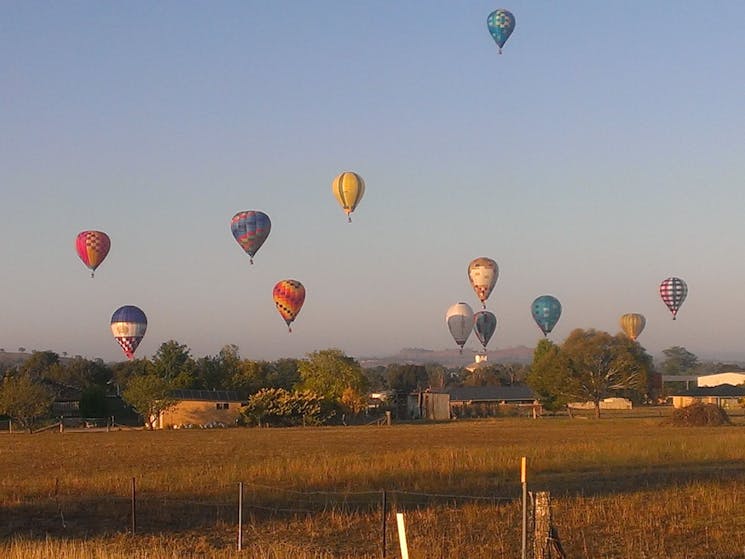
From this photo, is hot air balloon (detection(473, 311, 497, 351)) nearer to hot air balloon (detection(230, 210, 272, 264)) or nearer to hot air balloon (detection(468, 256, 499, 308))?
hot air balloon (detection(468, 256, 499, 308))

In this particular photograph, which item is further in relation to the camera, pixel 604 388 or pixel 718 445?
pixel 604 388

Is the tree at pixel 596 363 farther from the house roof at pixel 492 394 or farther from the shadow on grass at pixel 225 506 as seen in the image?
the shadow on grass at pixel 225 506

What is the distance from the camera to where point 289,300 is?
79.1m

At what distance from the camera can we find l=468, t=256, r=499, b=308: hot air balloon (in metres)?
87.2

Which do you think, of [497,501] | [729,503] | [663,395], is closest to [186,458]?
[497,501]

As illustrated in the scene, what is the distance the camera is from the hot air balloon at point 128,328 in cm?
8094

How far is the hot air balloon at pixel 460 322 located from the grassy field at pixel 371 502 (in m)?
61.0

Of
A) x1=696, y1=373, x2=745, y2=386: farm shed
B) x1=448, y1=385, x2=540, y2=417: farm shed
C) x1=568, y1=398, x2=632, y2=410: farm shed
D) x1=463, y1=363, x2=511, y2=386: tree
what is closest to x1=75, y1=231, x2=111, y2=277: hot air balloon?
x1=448, y1=385, x2=540, y2=417: farm shed

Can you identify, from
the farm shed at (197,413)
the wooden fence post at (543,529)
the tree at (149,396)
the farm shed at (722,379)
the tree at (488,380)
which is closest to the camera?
the wooden fence post at (543,529)

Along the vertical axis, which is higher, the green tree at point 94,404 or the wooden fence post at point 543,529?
the green tree at point 94,404

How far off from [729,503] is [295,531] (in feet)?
33.8

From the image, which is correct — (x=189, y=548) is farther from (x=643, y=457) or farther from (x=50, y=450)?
(x=50, y=450)

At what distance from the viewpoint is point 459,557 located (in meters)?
17.1

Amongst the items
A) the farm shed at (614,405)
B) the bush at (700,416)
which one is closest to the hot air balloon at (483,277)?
the bush at (700,416)
